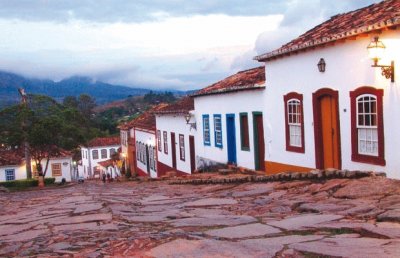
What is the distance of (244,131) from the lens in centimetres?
1822

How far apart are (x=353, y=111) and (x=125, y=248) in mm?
8333

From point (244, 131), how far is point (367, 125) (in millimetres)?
7095

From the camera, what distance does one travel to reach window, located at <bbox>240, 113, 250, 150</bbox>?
17922 millimetres

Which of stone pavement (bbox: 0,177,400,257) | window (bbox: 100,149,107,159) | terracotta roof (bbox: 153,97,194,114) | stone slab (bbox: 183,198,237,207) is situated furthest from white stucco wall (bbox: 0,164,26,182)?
stone slab (bbox: 183,198,237,207)

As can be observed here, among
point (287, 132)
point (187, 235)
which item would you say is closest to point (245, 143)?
point (287, 132)

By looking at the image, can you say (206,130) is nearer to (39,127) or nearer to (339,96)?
(339,96)

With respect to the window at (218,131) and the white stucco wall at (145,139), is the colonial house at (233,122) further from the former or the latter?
the white stucco wall at (145,139)

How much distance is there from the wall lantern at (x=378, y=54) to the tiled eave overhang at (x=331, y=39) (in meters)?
0.28

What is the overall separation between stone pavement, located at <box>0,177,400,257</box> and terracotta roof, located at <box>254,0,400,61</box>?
3.43 metres

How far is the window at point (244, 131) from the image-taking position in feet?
58.8

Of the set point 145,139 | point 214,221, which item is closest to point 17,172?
point 145,139

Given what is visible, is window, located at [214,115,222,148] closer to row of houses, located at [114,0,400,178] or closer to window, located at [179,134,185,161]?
row of houses, located at [114,0,400,178]

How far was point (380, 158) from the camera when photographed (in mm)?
10992

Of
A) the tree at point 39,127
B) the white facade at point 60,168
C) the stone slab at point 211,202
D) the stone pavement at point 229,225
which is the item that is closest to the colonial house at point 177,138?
the tree at point 39,127
